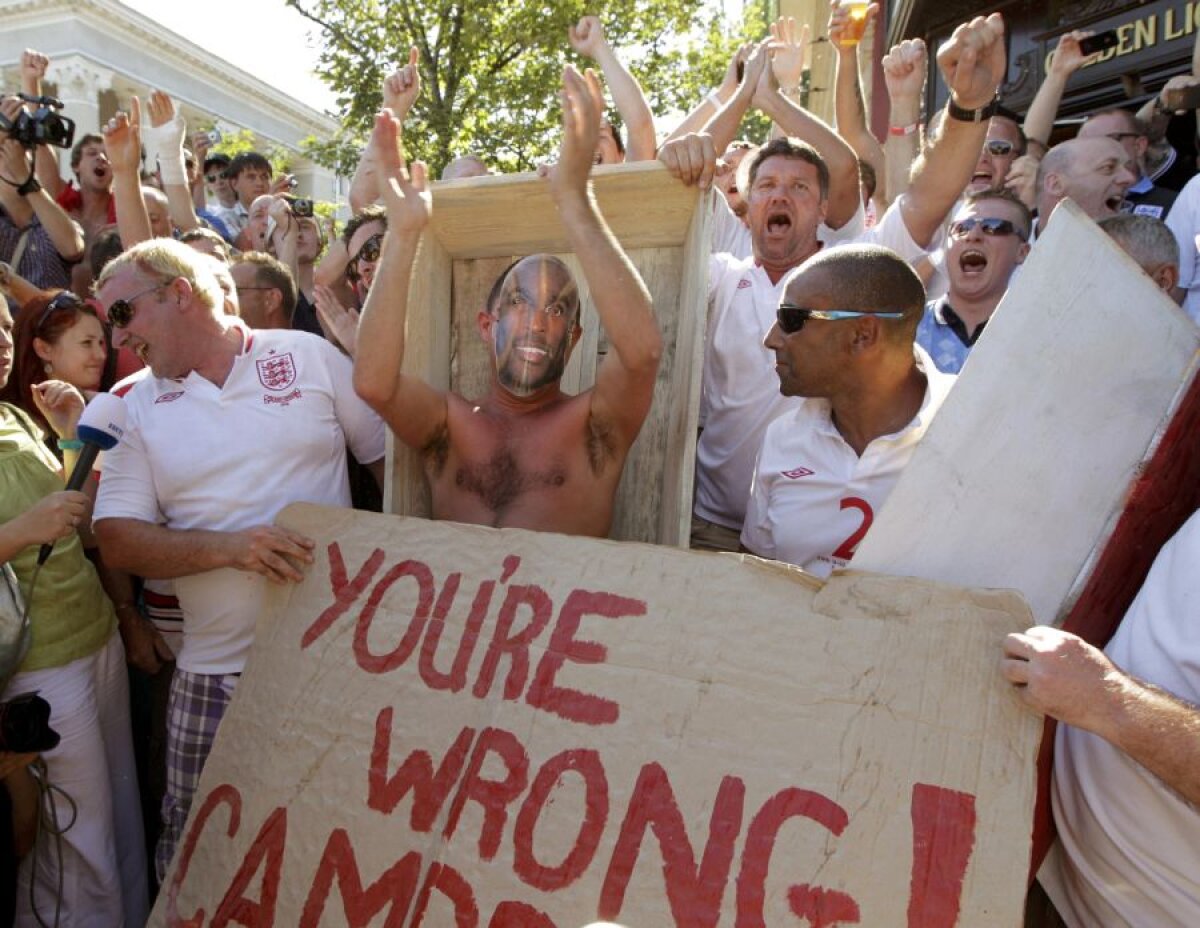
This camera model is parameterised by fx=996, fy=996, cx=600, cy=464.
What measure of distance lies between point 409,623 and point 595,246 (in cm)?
96

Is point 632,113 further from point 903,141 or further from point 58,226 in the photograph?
point 58,226

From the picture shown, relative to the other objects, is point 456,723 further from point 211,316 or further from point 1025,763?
point 211,316

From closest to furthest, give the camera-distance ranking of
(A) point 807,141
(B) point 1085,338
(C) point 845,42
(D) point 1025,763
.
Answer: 1. (D) point 1025,763
2. (B) point 1085,338
3. (A) point 807,141
4. (C) point 845,42

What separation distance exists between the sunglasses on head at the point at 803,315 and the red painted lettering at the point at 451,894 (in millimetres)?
1435

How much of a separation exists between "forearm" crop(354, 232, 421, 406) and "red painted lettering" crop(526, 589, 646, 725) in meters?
0.81

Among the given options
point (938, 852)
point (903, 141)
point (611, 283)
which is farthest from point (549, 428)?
point (903, 141)

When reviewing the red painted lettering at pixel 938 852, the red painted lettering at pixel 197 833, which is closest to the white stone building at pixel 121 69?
the red painted lettering at pixel 197 833

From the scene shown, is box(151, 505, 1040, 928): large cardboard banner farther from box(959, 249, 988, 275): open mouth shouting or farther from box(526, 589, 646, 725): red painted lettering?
box(959, 249, 988, 275): open mouth shouting

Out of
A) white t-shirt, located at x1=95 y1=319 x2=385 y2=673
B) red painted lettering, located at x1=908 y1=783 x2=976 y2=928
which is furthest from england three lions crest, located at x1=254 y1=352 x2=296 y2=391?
red painted lettering, located at x1=908 y1=783 x2=976 y2=928

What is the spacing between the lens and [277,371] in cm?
286

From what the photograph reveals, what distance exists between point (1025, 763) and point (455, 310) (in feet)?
7.29

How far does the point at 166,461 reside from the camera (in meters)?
2.73

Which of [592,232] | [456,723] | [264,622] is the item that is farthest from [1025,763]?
[264,622]

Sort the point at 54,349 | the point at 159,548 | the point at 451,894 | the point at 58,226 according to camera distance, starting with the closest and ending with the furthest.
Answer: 1. the point at 451,894
2. the point at 159,548
3. the point at 54,349
4. the point at 58,226
